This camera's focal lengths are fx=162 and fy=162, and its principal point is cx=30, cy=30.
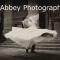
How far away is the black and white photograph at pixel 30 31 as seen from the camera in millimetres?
6238

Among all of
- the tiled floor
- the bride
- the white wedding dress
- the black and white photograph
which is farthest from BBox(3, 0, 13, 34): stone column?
the white wedding dress

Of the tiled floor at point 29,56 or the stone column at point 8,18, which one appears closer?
the tiled floor at point 29,56

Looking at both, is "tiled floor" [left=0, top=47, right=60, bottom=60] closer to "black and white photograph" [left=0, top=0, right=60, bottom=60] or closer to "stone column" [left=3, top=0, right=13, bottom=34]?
"black and white photograph" [left=0, top=0, right=60, bottom=60]

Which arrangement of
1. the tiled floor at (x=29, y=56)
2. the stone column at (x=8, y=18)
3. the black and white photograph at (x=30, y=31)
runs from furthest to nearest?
1. the stone column at (x=8, y=18)
2. the black and white photograph at (x=30, y=31)
3. the tiled floor at (x=29, y=56)

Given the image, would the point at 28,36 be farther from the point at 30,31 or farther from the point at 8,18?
the point at 8,18

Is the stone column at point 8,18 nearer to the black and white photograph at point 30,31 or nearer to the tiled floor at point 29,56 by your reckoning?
the black and white photograph at point 30,31

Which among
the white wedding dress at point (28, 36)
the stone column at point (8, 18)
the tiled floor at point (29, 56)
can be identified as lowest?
the tiled floor at point (29, 56)

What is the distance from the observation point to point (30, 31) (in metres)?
6.48

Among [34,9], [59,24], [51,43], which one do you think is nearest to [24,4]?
[34,9]

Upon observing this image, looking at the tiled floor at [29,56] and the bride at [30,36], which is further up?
the bride at [30,36]

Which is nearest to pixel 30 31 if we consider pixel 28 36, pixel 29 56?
pixel 28 36

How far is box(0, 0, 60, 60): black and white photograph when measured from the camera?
6.24 metres

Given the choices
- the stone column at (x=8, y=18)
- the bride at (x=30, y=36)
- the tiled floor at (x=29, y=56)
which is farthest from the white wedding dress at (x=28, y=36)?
the stone column at (x=8, y=18)

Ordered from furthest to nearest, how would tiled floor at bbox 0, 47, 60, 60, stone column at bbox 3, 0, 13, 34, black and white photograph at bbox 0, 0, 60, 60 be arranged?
stone column at bbox 3, 0, 13, 34 → black and white photograph at bbox 0, 0, 60, 60 → tiled floor at bbox 0, 47, 60, 60
